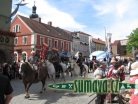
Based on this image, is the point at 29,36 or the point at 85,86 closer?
the point at 85,86

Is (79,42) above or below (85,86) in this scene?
above

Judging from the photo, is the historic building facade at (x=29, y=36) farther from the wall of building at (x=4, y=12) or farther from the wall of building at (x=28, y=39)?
the wall of building at (x=4, y=12)

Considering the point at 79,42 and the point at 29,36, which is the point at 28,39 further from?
the point at 79,42

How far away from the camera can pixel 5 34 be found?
74.4 feet

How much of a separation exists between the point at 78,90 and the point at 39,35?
39.7m

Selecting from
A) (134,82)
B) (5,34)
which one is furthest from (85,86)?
(5,34)

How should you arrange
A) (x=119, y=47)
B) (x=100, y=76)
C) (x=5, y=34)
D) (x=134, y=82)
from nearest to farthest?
(x=134, y=82) → (x=100, y=76) → (x=5, y=34) → (x=119, y=47)

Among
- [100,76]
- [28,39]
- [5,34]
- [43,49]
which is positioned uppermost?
[28,39]

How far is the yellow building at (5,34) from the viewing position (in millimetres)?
22750

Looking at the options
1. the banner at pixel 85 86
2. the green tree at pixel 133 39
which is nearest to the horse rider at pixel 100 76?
the banner at pixel 85 86

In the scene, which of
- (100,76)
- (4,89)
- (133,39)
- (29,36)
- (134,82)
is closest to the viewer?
(4,89)

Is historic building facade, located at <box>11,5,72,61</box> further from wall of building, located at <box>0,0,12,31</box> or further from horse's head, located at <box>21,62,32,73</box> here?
horse's head, located at <box>21,62,32,73</box>

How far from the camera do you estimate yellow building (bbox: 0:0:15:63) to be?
2275 cm

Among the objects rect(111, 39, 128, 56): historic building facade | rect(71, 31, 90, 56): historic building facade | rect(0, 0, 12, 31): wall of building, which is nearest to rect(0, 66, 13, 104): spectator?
rect(0, 0, 12, 31): wall of building
